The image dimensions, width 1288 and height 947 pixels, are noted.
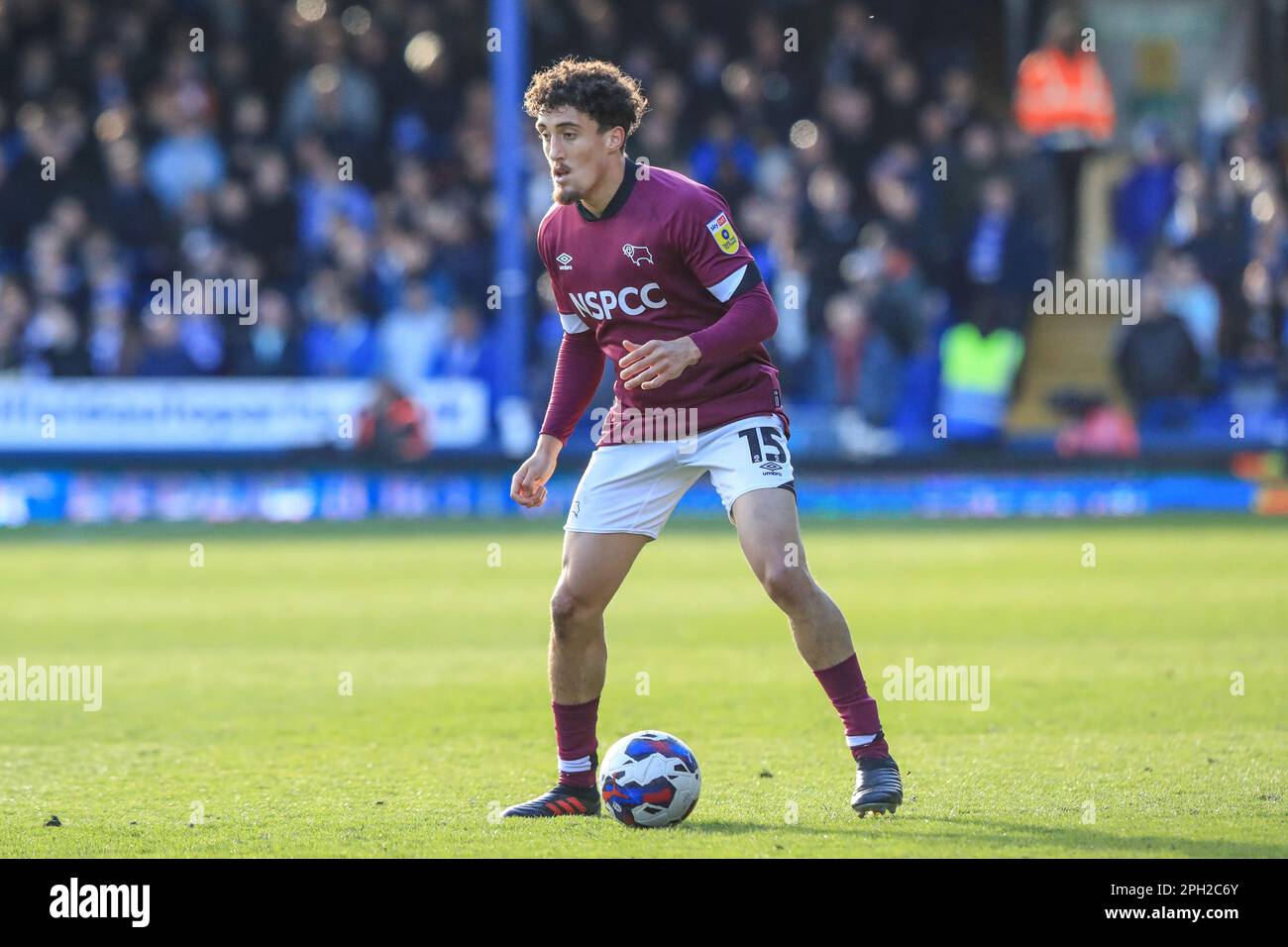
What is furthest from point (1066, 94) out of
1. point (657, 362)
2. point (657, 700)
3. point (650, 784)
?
point (650, 784)

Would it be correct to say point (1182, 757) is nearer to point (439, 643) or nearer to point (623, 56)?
point (439, 643)

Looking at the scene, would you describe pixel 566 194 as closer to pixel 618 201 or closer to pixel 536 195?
pixel 618 201

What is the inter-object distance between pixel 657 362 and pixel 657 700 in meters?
3.15

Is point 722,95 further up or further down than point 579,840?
further up

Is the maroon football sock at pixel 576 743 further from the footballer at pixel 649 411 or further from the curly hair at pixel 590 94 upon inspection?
the curly hair at pixel 590 94

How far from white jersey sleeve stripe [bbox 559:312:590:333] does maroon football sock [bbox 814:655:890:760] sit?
142 cm

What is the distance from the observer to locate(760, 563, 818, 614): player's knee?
5.86 meters

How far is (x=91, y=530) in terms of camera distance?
1730 centimetres

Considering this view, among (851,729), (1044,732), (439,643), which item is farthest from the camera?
(439,643)

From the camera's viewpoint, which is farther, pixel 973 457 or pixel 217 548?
pixel 973 457

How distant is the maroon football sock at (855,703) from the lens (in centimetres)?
605

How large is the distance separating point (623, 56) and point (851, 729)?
59.7 ft

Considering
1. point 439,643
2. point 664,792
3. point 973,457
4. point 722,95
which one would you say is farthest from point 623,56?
point 664,792

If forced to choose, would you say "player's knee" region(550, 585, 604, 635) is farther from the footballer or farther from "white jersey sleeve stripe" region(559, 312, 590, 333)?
"white jersey sleeve stripe" region(559, 312, 590, 333)
